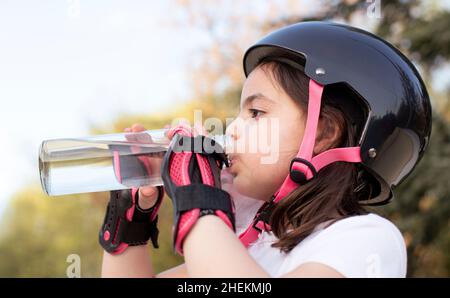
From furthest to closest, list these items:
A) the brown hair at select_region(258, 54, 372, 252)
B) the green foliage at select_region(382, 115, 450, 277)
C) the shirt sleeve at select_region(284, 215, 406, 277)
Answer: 1. the green foliage at select_region(382, 115, 450, 277)
2. the brown hair at select_region(258, 54, 372, 252)
3. the shirt sleeve at select_region(284, 215, 406, 277)

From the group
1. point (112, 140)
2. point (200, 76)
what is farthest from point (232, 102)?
point (112, 140)

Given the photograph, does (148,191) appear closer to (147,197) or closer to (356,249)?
(147,197)

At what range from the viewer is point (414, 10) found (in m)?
9.22

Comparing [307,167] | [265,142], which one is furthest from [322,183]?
[265,142]

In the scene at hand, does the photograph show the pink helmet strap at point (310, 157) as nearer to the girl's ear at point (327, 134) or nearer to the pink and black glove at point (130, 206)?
the girl's ear at point (327, 134)

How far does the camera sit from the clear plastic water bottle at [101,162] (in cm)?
219

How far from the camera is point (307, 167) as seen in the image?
75.1 inches

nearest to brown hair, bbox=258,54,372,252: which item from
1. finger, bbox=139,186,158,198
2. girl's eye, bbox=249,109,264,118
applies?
girl's eye, bbox=249,109,264,118

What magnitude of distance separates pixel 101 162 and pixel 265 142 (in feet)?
2.29

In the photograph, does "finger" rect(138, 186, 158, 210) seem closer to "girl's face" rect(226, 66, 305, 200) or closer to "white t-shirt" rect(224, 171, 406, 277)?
"girl's face" rect(226, 66, 305, 200)

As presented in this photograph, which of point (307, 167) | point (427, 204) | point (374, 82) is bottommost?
point (427, 204)

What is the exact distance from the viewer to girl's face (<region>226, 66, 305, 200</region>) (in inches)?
77.4

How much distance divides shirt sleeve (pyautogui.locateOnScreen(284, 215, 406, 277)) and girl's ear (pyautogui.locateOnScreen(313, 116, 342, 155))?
0.35m

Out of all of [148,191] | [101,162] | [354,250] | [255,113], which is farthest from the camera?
[101,162]
